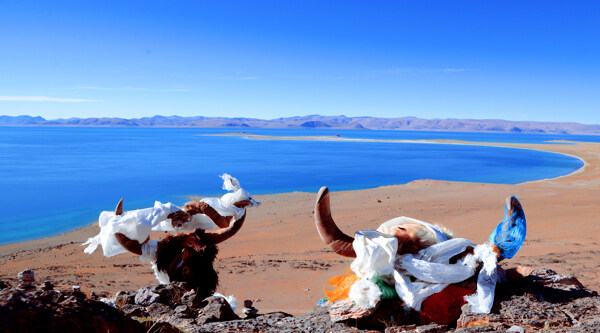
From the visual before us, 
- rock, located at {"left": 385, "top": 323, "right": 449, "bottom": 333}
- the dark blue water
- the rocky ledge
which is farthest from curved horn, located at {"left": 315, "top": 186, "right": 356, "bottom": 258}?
the dark blue water

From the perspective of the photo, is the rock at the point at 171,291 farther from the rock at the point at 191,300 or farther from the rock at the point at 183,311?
the rock at the point at 183,311

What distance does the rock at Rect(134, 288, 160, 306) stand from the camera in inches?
184

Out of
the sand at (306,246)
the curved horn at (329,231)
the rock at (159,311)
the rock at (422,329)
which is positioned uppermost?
the curved horn at (329,231)

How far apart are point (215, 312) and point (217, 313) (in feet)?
0.10

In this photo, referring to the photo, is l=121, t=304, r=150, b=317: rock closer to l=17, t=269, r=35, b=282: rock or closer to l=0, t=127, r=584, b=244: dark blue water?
l=17, t=269, r=35, b=282: rock

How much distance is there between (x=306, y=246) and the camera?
13.4 m

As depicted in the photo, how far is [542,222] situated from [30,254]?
16.3 m

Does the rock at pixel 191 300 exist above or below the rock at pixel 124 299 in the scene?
above

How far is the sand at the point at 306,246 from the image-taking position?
9.05 m

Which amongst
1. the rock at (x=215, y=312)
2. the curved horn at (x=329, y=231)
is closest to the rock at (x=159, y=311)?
the rock at (x=215, y=312)

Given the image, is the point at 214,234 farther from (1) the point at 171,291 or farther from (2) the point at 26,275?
(2) the point at 26,275

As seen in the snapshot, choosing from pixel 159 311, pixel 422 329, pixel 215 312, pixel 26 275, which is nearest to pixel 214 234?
pixel 159 311

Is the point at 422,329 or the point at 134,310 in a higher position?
the point at 422,329

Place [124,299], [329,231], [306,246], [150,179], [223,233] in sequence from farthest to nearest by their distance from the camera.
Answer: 1. [150,179]
2. [306,246]
3. [223,233]
4. [124,299]
5. [329,231]
